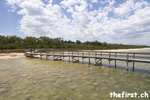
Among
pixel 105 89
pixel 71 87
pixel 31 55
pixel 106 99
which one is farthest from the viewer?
pixel 31 55

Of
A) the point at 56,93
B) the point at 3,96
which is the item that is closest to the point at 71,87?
the point at 56,93

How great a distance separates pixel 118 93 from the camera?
5.76 m

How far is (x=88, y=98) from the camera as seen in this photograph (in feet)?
17.2

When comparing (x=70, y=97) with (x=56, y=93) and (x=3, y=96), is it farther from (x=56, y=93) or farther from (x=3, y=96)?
(x=3, y=96)

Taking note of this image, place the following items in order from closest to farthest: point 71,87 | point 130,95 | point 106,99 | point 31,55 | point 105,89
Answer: point 106,99 → point 130,95 → point 105,89 → point 71,87 → point 31,55

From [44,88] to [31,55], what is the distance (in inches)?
833

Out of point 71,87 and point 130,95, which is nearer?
point 130,95

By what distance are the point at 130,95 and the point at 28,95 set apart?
5684 mm

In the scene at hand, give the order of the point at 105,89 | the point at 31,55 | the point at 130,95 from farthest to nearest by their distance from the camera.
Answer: the point at 31,55 < the point at 105,89 < the point at 130,95

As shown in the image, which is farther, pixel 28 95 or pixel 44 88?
pixel 44 88

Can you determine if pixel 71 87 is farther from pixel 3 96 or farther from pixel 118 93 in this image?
pixel 3 96

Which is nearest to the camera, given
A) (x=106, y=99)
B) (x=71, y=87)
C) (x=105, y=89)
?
(x=106, y=99)

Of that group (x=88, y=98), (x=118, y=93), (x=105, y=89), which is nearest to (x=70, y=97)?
(x=88, y=98)

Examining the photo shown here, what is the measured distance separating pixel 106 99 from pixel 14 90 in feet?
18.3
